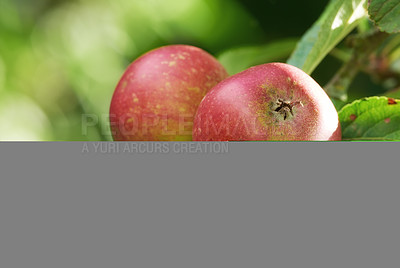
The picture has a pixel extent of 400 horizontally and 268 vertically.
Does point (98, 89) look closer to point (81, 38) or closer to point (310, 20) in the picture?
point (81, 38)

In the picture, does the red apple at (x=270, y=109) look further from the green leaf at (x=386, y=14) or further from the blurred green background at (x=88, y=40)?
the blurred green background at (x=88, y=40)

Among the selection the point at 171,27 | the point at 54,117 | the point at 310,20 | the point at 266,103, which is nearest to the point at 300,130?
the point at 266,103

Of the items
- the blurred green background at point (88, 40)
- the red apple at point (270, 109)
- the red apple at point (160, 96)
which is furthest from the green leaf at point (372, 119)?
the blurred green background at point (88, 40)

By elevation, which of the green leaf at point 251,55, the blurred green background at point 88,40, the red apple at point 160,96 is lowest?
the red apple at point 160,96

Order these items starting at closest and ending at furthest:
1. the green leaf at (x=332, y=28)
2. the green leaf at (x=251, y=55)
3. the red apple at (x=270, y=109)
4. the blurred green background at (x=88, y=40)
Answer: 1. the red apple at (x=270, y=109)
2. the green leaf at (x=332, y=28)
3. the green leaf at (x=251, y=55)
4. the blurred green background at (x=88, y=40)

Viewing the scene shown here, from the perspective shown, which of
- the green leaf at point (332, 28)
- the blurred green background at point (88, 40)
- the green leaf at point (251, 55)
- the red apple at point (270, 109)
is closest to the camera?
the red apple at point (270, 109)

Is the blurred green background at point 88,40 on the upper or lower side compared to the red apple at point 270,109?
upper

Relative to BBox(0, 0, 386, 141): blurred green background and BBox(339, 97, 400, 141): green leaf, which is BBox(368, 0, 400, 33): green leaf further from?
BBox(0, 0, 386, 141): blurred green background

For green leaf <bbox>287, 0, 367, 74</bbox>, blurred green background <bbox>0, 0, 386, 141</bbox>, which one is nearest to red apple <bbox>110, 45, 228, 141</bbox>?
green leaf <bbox>287, 0, 367, 74</bbox>

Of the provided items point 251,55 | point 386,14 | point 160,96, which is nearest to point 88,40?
point 251,55
